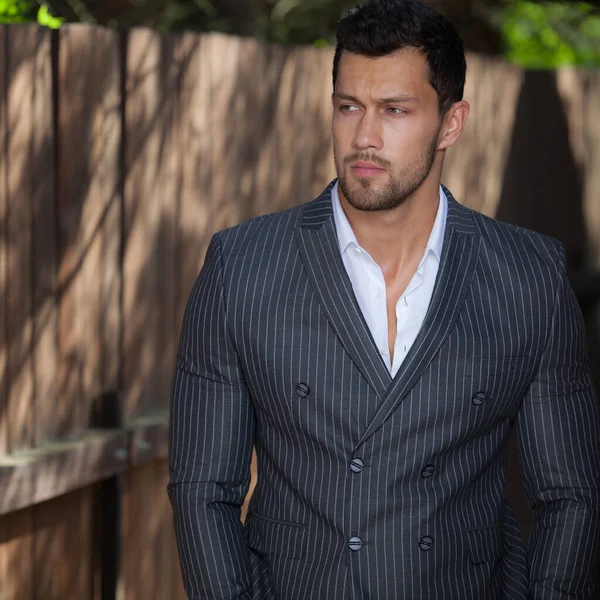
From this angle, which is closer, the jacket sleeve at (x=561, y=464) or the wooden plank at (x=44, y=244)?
the jacket sleeve at (x=561, y=464)

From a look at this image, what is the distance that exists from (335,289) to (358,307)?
0.23ft

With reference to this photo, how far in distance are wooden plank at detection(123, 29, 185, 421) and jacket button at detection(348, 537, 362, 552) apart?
73.8 inches

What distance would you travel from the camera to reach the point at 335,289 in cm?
295

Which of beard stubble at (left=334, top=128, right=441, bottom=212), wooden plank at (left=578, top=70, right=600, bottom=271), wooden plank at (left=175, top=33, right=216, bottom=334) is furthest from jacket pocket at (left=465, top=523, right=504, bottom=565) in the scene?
wooden plank at (left=578, top=70, right=600, bottom=271)

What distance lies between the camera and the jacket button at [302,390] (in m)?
2.87

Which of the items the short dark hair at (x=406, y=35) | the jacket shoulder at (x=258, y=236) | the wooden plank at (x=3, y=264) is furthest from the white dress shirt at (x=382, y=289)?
the wooden plank at (x=3, y=264)

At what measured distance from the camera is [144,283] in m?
4.67

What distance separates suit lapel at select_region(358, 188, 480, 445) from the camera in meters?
2.87

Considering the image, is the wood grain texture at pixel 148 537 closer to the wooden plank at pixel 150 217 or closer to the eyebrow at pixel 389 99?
the wooden plank at pixel 150 217

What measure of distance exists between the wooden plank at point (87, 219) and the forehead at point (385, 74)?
→ 1.51 meters

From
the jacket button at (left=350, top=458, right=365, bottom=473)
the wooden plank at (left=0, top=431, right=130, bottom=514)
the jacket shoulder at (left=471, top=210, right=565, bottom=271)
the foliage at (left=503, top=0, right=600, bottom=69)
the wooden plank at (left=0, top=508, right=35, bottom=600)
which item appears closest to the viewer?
the jacket button at (left=350, top=458, right=365, bottom=473)

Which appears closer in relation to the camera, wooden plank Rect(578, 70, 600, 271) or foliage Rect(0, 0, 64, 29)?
foliage Rect(0, 0, 64, 29)

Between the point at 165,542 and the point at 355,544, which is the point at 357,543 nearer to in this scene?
the point at 355,544

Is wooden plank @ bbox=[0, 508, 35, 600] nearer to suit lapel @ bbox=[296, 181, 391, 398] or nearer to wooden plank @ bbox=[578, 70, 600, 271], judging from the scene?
suit lapel @ bbox=[296, 181, 391, 398]
